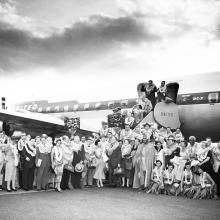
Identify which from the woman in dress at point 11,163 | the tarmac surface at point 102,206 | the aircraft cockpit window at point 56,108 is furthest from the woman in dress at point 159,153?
the aircraft cockpit window at point 56,108

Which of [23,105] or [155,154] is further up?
[23,105]

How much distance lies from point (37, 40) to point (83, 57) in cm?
448

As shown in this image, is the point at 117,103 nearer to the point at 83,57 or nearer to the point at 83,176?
the point at 83,57

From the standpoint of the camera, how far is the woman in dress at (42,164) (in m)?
8.51

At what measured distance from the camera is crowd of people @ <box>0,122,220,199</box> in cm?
799

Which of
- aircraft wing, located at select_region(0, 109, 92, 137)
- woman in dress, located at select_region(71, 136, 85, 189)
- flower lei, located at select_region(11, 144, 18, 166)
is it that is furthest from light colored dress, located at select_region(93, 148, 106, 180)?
aircraft wing, located at select_region(0, 109, 92, 137)

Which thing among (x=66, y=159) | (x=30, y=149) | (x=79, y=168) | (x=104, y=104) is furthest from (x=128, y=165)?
(x=104, y=104)

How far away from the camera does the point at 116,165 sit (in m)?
9.79

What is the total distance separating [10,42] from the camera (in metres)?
19.8

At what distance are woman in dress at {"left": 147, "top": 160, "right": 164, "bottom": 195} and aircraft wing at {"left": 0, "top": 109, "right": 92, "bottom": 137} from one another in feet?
27.2

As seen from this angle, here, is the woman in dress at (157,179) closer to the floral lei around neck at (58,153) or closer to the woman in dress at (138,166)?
the woman in dress at (138,166)

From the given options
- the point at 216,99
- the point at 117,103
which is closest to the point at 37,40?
the point at 117,103

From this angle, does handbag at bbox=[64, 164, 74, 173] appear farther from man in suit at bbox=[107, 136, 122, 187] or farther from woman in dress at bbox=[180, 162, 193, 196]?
woman in dress at bbox=[180, 162, 193, 196]

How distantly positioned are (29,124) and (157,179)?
31.1ft
